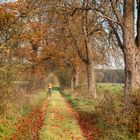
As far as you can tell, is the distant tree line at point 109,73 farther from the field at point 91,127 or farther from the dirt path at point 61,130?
the field at point 91,127

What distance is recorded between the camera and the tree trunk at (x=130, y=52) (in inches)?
642

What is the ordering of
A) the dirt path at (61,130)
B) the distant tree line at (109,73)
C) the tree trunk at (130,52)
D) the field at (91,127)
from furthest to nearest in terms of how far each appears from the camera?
the distant tree line at (109,73) → the tree trunk at (130,52) → the dirt path at (61,130) → the field at (91,127)

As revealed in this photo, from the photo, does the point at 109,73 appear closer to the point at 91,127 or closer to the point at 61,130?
the point at 91,127

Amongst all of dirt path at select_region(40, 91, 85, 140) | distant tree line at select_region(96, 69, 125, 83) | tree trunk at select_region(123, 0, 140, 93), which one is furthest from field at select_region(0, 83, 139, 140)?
distant tree line at select_region(96, 69, 125, 83)

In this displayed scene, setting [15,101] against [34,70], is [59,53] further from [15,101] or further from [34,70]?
[15,101]

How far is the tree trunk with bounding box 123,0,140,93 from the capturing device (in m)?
16.3

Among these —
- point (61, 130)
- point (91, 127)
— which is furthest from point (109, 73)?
point (61, 130)

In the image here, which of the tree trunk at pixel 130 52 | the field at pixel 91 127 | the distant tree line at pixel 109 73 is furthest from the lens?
the distant tree line at pixel 109 73

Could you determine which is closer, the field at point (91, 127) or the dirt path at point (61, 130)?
the field at point (91, 127)

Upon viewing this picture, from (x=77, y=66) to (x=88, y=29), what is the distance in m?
20.6

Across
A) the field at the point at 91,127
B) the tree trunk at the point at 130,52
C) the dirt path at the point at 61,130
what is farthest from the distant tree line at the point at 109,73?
the field at the point at 91,127

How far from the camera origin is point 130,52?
1628 centimetres

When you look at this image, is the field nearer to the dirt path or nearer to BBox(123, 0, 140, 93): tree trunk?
the dirt path

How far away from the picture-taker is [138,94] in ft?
45.2
